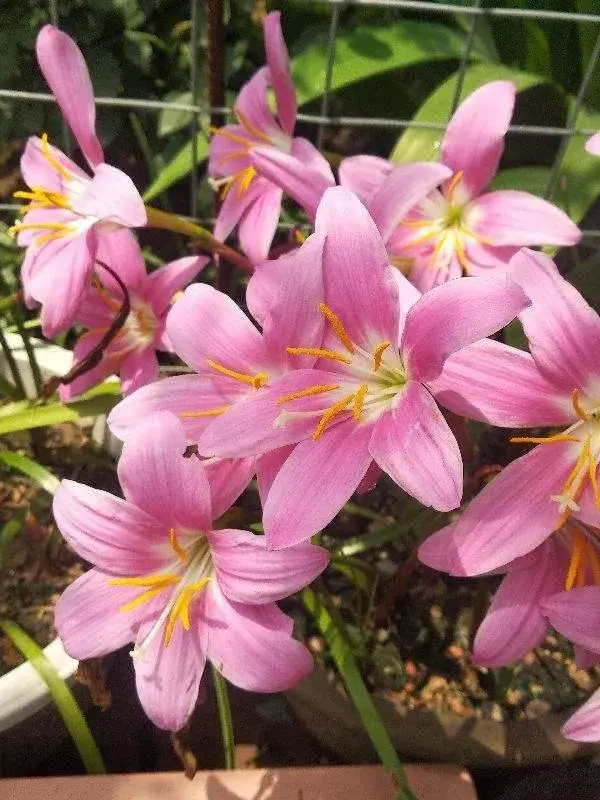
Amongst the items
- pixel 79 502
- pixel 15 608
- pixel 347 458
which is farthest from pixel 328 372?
pixel 15 608

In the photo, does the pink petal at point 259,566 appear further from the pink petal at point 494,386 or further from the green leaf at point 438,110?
the green leaf at point 438,110

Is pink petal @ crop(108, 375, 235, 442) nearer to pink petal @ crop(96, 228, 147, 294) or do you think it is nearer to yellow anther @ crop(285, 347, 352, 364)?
yellow anther @ crop(285, 347, 352, 364)

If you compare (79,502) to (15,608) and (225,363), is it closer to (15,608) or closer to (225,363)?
(225,363)

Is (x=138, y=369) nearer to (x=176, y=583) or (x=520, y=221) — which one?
(x=176, y=583)

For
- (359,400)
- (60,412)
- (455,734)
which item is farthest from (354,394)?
(455,734)

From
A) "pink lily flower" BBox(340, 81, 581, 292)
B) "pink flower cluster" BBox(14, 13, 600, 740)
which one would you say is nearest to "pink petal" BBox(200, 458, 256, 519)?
"pink flower cluster" BBox(14, 13, 600, 740)
